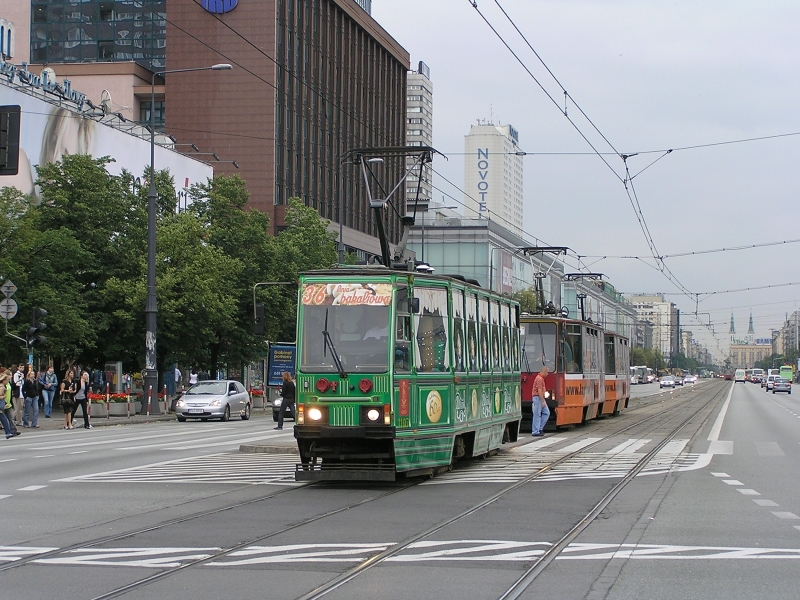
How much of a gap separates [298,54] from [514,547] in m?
70.7

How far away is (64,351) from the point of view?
137 ft

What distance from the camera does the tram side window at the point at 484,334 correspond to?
1925 cm

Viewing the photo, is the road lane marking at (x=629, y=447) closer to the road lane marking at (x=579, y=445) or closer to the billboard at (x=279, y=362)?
the road lane marking at (x=579, y=445)

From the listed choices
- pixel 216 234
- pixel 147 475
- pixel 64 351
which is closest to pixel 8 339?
pixel 64 351

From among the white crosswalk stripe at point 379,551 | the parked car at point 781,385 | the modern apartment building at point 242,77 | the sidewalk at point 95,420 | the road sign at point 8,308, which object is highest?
the modern apartment building at point 242,77

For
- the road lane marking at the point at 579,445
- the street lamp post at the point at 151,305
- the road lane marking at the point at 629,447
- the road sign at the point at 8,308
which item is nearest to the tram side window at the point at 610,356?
the road lane marking at the point at 629,447

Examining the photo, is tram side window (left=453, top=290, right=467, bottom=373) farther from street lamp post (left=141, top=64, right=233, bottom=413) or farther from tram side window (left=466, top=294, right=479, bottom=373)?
street lamp post (left=141, top=64, right=233, bottom=413)

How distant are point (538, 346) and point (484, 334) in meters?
11.4

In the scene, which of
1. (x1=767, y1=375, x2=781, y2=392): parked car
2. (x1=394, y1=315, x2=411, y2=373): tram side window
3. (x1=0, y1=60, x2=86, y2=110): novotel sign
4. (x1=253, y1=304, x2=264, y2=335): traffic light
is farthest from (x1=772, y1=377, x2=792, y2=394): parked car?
(x1=253, y1=304, x2=264, y2=335): traffic light

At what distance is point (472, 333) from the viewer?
18.5 m

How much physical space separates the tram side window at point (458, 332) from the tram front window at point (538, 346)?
12667 millimetres

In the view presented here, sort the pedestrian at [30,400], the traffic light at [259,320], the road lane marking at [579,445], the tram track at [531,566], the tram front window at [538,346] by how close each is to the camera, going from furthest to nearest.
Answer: the pedestrian at [30,400], the tram front window at [538,346], the road lane marking at [579,445], the traffic light at [259,320], the tram track at [531,566]

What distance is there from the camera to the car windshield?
135 feet

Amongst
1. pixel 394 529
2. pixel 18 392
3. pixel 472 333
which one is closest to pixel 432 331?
pixel 472 333
